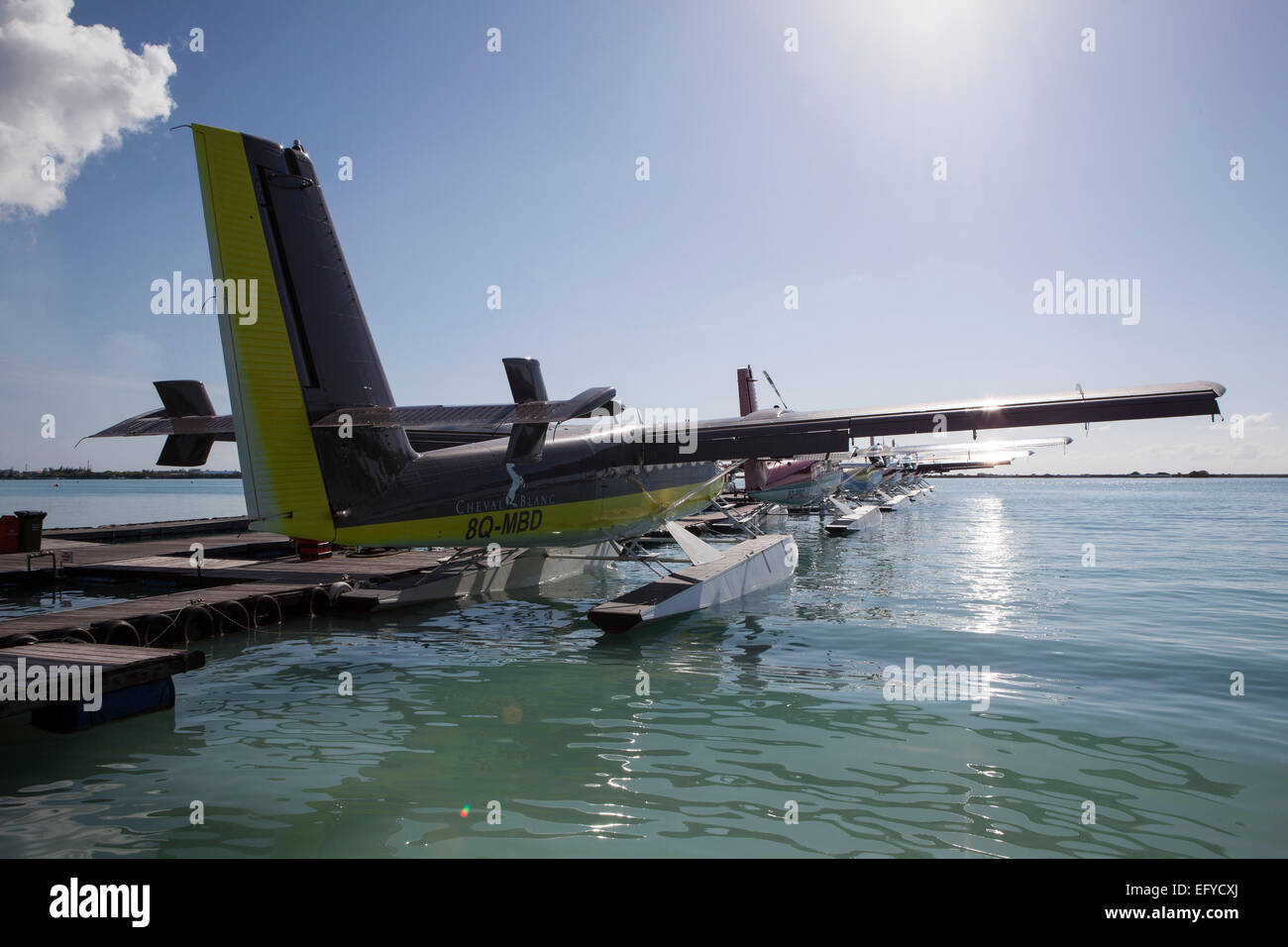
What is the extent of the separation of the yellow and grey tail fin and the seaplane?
2cm

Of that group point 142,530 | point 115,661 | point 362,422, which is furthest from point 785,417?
point 142,530

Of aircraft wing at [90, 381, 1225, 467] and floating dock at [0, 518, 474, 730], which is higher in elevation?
aircraft wing at [90, 381, 1225, 467]

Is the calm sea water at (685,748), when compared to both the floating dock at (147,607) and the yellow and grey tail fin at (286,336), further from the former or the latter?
the yellow and grey tail fin at (286,336)

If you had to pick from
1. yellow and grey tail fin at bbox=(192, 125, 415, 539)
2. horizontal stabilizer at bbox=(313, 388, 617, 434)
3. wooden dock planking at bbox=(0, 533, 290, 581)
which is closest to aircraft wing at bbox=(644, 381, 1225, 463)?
horizontal stabilizer at bbox=(313, 388, 617, 434)

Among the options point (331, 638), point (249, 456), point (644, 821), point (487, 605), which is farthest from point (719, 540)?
point (644, 821)

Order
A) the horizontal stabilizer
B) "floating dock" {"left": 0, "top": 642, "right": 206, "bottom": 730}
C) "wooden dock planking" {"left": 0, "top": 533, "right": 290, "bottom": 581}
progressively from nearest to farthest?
"floating dock" {"left": 0, "top": 642, "right": 206, "bottom": 730} → the horizontal stabilizer → "wooden dock planking" {"left": 0, "top": 533, "right": 290, "bottom": 581}

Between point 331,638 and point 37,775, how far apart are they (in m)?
5.15

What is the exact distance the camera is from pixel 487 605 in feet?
43.6

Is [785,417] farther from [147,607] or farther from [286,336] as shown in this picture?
[147,607]

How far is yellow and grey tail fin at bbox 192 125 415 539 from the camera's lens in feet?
28.4

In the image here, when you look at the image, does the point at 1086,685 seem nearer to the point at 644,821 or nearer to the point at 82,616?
the point at 644,821

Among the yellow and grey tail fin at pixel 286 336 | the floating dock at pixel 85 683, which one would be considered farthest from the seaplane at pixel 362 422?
the floating dock at pixel 85 683

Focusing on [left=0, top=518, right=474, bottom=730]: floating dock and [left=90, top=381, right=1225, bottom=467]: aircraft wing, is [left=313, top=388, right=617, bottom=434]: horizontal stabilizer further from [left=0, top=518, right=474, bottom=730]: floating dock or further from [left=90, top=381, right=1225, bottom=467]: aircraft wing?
[left=0, top=518, right=474, bottom=730]: floating dock

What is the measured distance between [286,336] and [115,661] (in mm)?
4533
